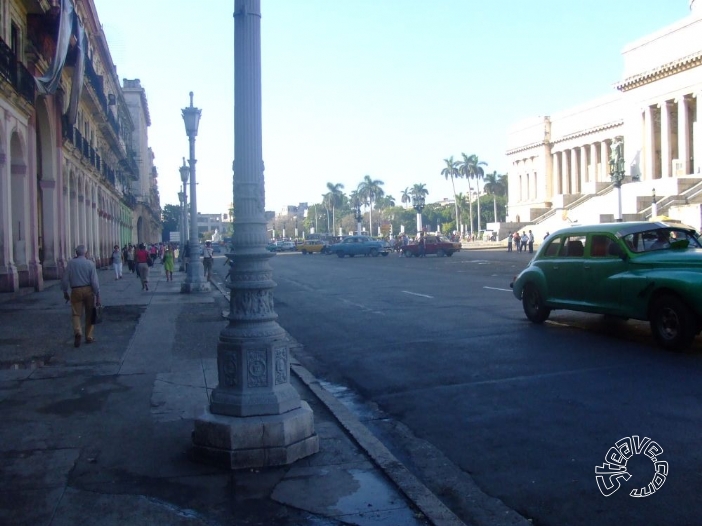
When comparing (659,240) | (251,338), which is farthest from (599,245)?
(251,338)

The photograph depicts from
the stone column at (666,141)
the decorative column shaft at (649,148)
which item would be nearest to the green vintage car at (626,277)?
the stone column at (666,141)

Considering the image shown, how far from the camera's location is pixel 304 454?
5953 mm

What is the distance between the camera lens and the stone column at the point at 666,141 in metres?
68.4

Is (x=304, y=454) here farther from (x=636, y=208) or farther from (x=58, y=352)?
(x=636, y=208)

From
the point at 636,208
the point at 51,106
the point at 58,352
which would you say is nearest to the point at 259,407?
the point at 58,352

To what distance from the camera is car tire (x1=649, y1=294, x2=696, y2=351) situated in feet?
31.4

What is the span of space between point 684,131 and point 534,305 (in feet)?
197

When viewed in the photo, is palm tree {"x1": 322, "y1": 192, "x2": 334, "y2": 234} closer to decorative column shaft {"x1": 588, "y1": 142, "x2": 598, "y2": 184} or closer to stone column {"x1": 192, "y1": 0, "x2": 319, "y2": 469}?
decorative column shaft {"x1": 588, "y1": 142, "x2": 598, "y2": 184}

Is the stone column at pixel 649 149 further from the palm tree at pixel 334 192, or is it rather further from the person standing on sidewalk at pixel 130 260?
the palm tree at pixel 334 192

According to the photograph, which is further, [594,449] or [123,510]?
[594,449]

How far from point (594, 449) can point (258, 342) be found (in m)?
2.78

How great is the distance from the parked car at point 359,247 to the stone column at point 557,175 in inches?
1703

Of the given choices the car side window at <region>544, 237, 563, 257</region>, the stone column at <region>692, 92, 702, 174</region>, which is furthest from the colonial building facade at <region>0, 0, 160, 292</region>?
the stone column at <region>692, 92, 702, 174</region>

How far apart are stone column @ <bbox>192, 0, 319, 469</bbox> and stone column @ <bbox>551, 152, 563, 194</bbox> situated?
9591 cm
